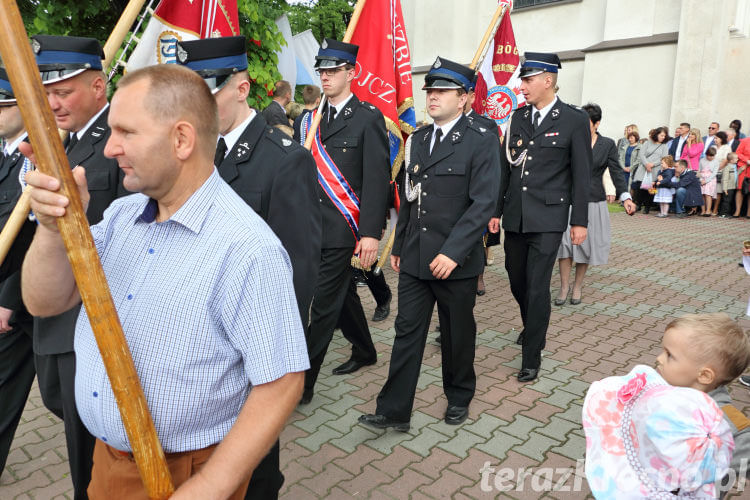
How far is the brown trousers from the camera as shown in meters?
1.45

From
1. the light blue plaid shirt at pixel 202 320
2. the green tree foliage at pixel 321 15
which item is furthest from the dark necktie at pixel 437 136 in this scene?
the green tree foliage at pixel 321 15

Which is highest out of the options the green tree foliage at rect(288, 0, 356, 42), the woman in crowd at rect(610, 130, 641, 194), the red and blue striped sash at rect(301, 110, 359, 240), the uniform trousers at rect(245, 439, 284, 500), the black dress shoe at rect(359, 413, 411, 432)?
the green tree foliage at rect(288, 0, 356, 42)

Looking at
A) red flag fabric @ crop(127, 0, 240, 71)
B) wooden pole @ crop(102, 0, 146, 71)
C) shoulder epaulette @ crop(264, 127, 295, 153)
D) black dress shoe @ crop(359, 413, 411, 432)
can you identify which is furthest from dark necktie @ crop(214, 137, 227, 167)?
black dress shoe @ crop(359, 413, 411, 432)

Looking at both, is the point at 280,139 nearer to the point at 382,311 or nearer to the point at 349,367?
the point at 349,367

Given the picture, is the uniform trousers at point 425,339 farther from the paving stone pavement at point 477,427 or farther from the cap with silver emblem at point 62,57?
the cap with silver emblem at point 62,57

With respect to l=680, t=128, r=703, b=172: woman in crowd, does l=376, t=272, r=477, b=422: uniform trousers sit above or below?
below

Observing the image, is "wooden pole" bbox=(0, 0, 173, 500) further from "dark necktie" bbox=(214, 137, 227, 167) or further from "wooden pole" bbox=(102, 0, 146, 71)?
"wooden pole" bbox=(102, 0, 146, 71)

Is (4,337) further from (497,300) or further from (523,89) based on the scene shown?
(497,300)

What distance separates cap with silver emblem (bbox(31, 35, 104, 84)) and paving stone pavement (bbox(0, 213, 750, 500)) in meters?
2.11

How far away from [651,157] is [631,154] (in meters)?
1.17

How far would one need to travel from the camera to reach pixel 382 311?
5.83 meters

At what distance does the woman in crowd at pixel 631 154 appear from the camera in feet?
53.5

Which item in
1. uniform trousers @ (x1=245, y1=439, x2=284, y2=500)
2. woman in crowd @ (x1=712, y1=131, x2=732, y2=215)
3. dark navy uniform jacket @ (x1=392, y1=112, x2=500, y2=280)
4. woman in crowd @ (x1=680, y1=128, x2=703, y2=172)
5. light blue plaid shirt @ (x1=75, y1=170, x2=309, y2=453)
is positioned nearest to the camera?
light blue plaid shirt @ (x1=75, y1=170, x2=309, y2=453)

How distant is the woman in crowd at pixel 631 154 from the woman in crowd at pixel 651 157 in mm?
639
